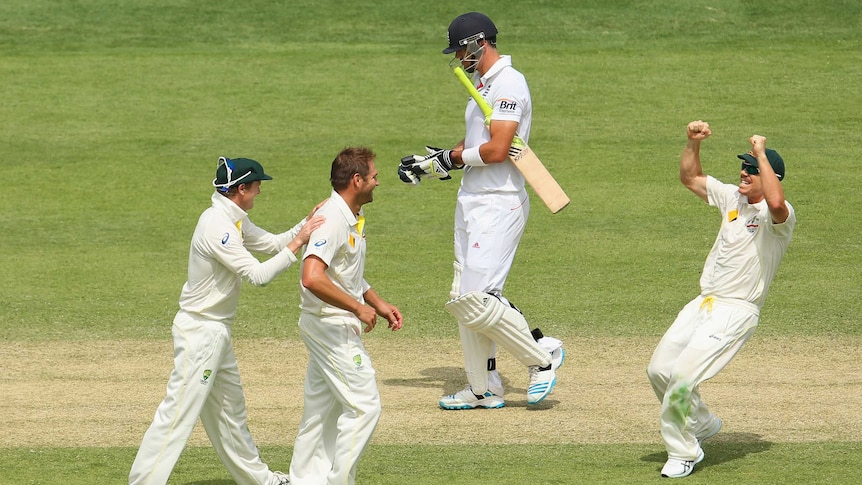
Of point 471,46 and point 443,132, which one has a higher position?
point 471,46

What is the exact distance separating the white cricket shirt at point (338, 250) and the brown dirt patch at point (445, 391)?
1.67 m

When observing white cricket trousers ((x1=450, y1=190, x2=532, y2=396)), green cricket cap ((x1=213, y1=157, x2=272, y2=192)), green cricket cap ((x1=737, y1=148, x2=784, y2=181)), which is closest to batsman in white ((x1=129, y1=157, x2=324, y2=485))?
green cricket cap ((x1=213, y1=157, x2=272, y2=192))

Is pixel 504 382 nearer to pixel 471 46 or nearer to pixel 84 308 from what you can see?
pixel 471 46

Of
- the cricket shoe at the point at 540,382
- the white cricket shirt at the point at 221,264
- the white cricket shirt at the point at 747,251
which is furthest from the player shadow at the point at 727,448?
the white cricket shirt at the point at 221,264

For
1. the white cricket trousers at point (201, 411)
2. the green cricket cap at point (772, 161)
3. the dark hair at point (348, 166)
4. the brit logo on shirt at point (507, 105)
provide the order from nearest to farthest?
the white cricket trousers at point (201, 411)
the dark hair at point (348, 166)
the green cricket cap at point (772, 161)
the brit logo on shirt at point (507, 105)

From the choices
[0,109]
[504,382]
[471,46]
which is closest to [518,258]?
[504,382]

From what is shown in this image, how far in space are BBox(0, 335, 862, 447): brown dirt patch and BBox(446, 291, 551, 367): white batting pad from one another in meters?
0.45

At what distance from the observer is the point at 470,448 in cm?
829

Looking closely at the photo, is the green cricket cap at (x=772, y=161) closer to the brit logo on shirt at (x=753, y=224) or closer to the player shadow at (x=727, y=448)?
the brit logo on shirt at (x=753, y=224)

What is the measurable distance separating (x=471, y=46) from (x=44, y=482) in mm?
4330

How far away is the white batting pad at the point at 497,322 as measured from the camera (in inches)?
350

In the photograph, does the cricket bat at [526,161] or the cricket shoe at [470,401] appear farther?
the cricket shoe at [470,401]

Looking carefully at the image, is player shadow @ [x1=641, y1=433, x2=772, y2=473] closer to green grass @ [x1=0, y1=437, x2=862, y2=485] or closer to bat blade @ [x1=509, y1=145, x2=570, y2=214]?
green grass @ [x1=0, y1=437, x2=862, y2=485]

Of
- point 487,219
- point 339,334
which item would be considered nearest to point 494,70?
point 487,219
